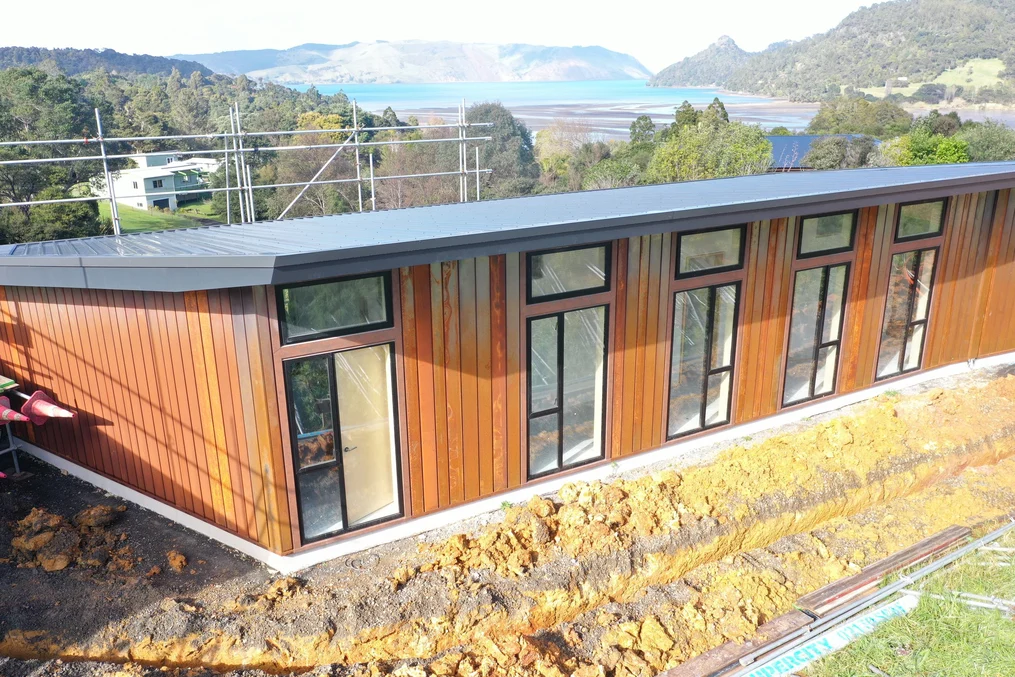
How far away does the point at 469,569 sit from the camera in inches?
233

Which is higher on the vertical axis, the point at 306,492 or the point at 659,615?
the point at 306,492

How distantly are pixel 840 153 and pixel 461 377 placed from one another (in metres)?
37.9

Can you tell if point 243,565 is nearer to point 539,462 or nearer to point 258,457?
point 258,457

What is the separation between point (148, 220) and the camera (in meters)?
30.0

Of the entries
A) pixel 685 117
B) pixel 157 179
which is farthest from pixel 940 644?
pixel 685 117

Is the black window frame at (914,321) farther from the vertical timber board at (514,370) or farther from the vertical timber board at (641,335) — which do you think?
the vertical timber board at (514,370)

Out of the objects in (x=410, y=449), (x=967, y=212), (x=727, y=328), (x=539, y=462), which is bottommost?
(x=539, y=462)

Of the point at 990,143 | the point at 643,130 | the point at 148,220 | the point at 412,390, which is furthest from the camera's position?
the point at 643,130

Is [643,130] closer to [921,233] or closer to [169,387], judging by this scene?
[921,233]

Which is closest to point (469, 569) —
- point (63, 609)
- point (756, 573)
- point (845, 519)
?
point (756, 573)

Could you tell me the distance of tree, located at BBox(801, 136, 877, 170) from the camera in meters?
38.3

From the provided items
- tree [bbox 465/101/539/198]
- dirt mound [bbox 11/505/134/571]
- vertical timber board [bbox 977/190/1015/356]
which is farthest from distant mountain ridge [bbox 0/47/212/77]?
vertical timber board [bbox 977/190/1015/356]

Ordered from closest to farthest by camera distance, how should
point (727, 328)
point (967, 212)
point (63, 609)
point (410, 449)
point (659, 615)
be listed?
point (63, 609), point (659, 615), point (410, 449), point (727, 328), point (967, 212)

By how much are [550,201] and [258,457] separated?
172 inches
